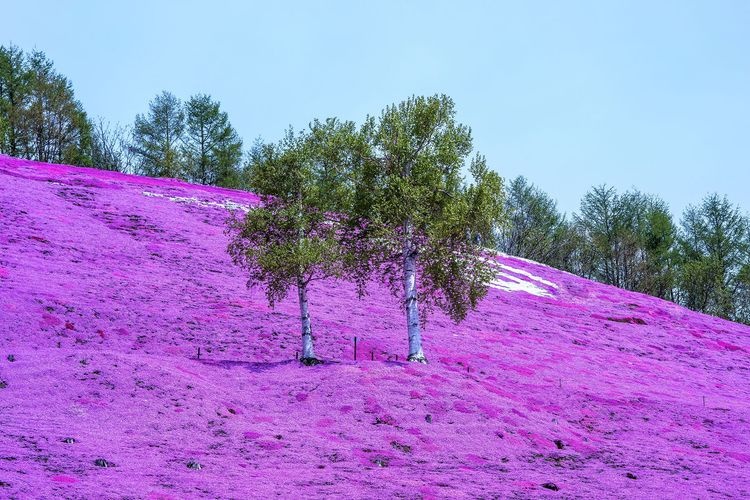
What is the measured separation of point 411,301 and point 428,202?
3059mm

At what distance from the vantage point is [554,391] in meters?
18.8

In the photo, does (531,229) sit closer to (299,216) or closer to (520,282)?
(520,282)

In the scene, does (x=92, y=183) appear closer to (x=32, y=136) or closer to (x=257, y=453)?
(x=32, y=136)

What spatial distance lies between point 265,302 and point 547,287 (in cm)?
2048

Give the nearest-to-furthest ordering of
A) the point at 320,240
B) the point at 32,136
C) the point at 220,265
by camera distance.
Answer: the point at 320,240 < the point at 220,265 < the point at 32,136

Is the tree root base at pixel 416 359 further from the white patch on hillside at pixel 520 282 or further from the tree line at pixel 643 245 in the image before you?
the tree line at pixel 643 245

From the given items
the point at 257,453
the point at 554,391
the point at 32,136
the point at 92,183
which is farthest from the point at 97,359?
the point at 32,136

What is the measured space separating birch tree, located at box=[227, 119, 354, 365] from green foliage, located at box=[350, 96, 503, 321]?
833 mm

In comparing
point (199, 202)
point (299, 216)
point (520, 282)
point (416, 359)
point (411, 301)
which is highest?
point (199, 202)

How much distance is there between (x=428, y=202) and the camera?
62.5 ft

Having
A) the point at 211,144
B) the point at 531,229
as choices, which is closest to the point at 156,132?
the point at 211,144

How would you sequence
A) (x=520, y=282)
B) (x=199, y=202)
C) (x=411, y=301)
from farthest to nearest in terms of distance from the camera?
(x=520, y=282) < (x=199, y=202) < (x=411, y=301)

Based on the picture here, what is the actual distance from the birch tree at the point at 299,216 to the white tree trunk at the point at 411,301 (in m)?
1.94

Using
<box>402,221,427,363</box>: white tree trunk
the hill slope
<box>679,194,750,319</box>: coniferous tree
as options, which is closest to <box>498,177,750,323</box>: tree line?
<box>679,194,750,319</box>: coniferous tree
